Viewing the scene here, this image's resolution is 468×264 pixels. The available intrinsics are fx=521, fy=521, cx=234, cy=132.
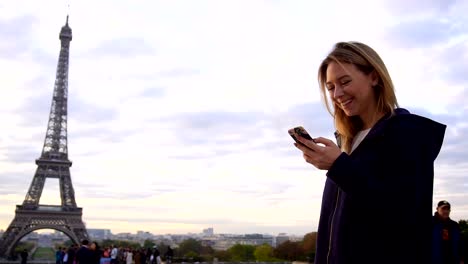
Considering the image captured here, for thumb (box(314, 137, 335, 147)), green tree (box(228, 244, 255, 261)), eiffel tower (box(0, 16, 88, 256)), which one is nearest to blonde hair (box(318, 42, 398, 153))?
thumb (box(314, 137, 335, 147))

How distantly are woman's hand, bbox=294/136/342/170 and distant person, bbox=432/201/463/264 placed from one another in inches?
115

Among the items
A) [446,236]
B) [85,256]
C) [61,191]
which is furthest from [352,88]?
[61,191]

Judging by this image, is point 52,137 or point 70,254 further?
point 52,137

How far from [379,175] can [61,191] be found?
168 ft

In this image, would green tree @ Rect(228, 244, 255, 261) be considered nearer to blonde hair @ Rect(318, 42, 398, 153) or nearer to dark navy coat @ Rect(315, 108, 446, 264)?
blonde hair @ Rect(318, 42, 398, 153)

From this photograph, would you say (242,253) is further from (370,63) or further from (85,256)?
(370,63)

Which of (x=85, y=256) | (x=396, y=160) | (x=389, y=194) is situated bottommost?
(x=85, y=256)

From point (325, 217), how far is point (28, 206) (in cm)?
5004

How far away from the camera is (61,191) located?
49.4 m

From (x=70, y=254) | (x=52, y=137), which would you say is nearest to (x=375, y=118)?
(x=70, y=254)

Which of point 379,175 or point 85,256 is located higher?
point 379,175

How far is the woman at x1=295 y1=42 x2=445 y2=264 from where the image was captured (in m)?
1.45

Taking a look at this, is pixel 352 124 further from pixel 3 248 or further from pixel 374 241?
pixel 3 248

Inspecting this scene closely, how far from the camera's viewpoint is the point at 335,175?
4.77ft
